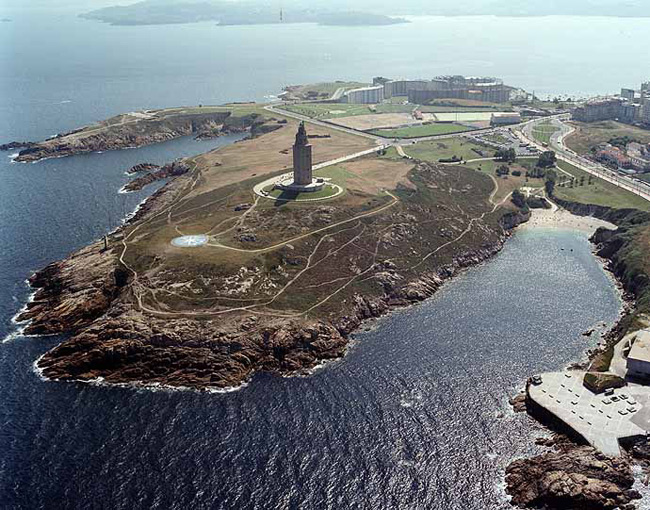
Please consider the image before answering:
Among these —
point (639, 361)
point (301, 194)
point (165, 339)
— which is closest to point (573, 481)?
point (639, 361)

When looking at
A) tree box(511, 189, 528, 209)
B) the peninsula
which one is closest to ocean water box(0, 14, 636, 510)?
the peninsula

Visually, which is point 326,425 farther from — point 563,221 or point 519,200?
point 519,200

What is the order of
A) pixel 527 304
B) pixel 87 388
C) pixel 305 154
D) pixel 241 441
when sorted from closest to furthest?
pixel 241 441 → pixel 87 388 → pixel 527 304 → pixel 305 154

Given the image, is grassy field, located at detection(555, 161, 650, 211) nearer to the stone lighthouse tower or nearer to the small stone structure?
the small stone structure

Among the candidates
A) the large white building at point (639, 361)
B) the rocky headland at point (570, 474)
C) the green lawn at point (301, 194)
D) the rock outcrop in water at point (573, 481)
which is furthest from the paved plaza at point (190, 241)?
the large white building at point (639, 361)

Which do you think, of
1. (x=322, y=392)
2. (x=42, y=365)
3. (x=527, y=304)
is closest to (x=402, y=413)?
(x=322, y=392)

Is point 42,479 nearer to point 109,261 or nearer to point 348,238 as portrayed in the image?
point 109,261
